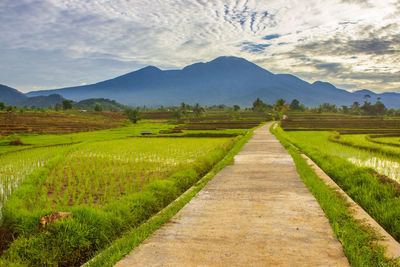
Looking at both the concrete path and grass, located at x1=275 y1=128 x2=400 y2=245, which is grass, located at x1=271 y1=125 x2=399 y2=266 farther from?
grass, located at x1=275 y1=128 x2=400 y2=245

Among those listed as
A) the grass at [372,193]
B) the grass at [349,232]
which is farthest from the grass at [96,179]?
the grass at [372,193]

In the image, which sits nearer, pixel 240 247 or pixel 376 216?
pixel 240 247

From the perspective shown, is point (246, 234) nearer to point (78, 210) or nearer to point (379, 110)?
point (78, 210)

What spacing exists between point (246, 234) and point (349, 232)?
1718mm

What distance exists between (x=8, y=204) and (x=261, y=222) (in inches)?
249

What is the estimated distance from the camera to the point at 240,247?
3537 millimetres

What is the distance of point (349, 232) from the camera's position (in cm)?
398

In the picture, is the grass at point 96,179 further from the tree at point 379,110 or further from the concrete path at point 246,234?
the tree at point 379,110

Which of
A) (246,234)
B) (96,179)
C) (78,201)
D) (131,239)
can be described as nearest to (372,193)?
(246,234)

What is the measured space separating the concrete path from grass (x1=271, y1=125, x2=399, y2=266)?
0.14 meters

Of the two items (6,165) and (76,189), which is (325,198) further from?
(6,165)

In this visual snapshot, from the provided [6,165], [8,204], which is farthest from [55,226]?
[6,165]

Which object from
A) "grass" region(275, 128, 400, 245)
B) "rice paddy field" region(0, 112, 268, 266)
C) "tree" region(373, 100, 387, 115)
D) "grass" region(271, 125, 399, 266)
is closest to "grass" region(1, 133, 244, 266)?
"rice paddy field" region(0, 112, 268, 266)

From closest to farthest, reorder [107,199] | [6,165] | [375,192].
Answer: [375,192] → [107,199] → [6,165]
